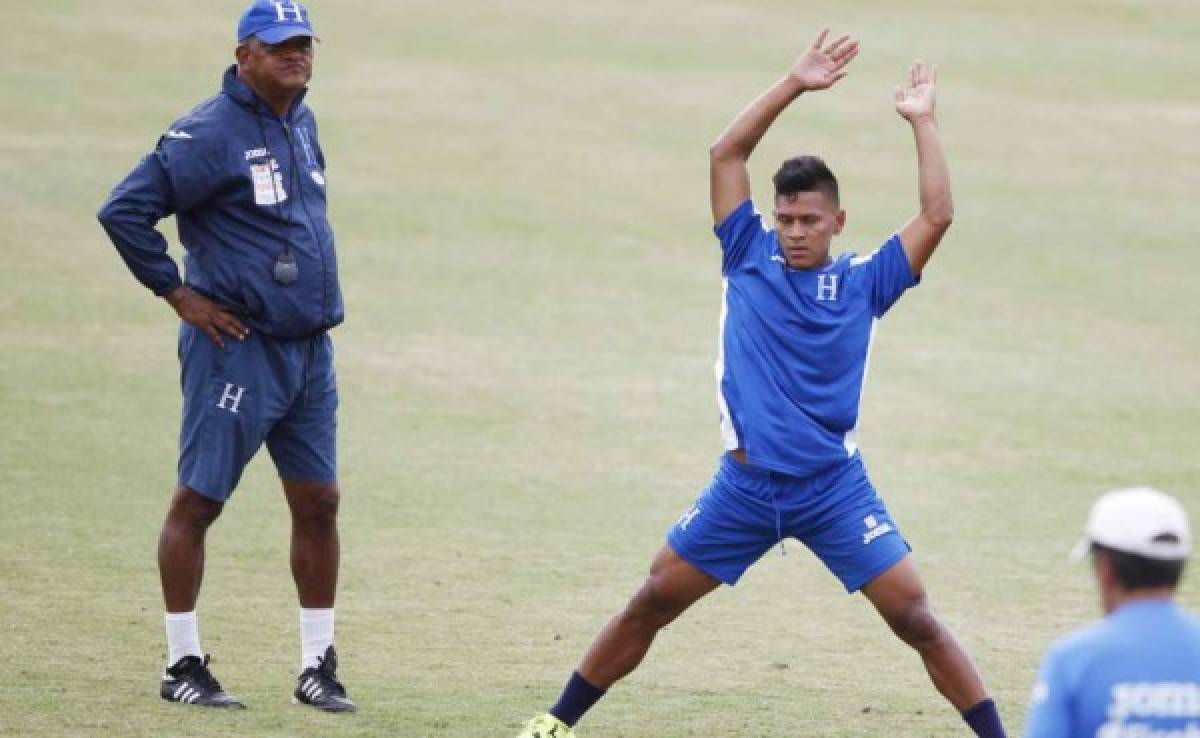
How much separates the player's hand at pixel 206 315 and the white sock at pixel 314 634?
1.22 meters

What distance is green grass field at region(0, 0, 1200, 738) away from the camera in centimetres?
1008

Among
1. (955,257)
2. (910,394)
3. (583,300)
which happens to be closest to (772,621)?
(910,394)

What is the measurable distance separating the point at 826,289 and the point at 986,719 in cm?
171

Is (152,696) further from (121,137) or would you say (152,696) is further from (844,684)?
(121,137)

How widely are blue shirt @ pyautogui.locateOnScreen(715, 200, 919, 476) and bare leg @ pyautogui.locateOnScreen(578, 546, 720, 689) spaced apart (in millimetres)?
530

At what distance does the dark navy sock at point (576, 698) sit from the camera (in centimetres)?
855

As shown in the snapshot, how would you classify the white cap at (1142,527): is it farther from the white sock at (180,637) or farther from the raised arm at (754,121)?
the white sock at (180,637)

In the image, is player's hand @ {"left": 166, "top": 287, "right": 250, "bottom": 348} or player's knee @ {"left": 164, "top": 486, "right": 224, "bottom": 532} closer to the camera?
player's hand @ {"left": 166, "top": 287, "right": 250, "bottom": 348}

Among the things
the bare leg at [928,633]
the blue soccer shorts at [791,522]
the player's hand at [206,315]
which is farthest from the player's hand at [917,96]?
the player's hand at [206,315]

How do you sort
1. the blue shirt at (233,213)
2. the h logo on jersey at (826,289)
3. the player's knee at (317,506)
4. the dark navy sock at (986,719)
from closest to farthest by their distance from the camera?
the dark navy sock at (986,719), the h logo on jersey at (826,289), the blue shirt at (233,213), the player's knee at (317,506)

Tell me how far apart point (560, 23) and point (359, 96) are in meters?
4.78

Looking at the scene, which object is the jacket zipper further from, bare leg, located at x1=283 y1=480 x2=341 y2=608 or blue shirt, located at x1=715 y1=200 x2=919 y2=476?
blue shirt, located at x1=715 y1=200 x2=919 y2=476

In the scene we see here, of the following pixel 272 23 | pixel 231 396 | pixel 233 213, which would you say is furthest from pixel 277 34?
pixel 231 396

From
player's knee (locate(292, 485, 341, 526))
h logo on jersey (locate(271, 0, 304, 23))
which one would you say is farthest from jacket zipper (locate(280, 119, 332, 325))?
player's knee (locate(292, 485, 341, 526))
